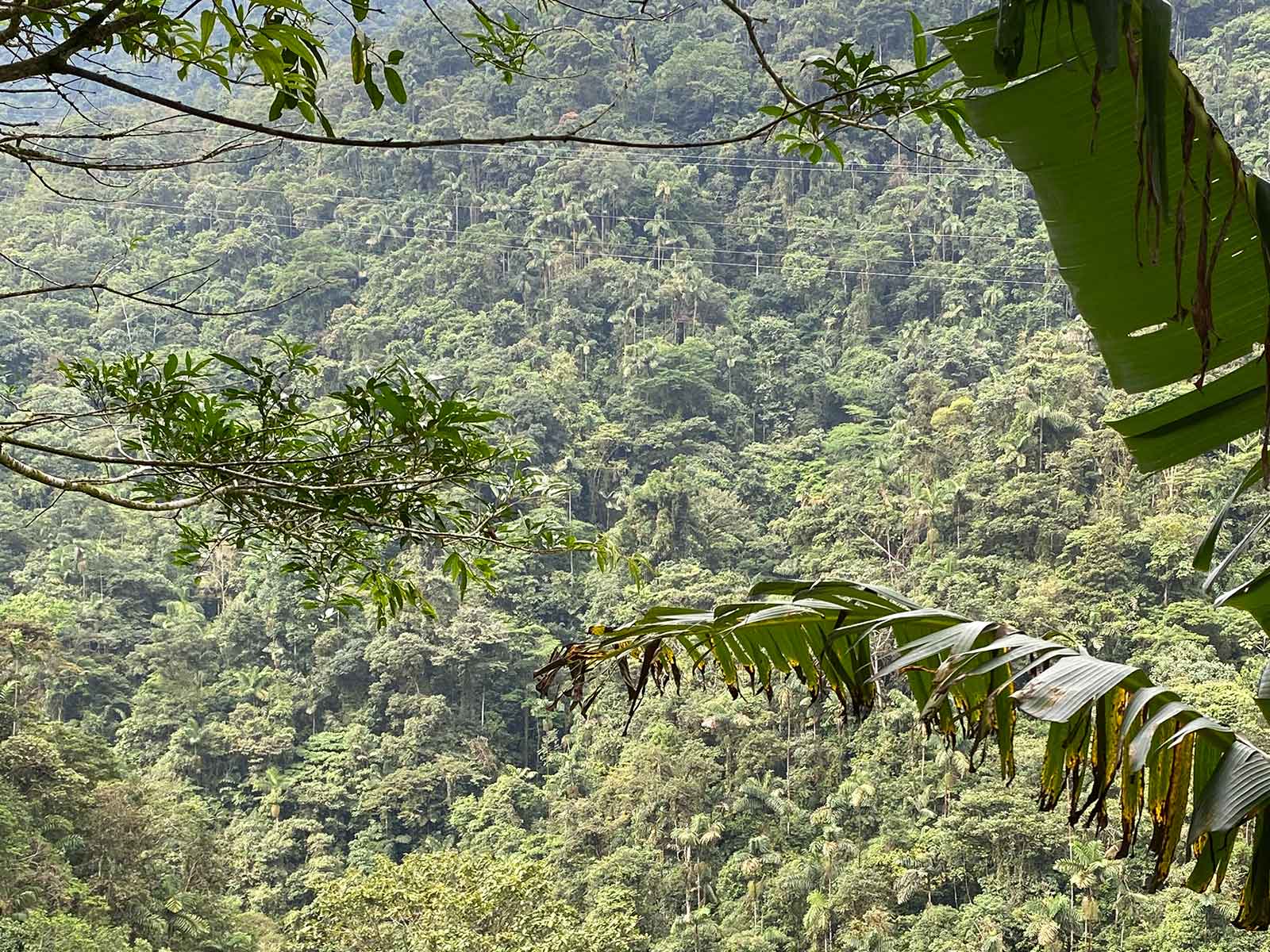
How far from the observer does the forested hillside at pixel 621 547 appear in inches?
373

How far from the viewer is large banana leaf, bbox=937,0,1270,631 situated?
84 cm

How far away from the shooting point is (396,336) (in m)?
21.3

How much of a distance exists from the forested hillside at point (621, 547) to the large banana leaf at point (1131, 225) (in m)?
1.47

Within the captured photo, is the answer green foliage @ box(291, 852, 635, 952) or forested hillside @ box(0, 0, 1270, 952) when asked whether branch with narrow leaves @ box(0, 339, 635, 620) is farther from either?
green foliage @ box(291, 852, 635, 952)

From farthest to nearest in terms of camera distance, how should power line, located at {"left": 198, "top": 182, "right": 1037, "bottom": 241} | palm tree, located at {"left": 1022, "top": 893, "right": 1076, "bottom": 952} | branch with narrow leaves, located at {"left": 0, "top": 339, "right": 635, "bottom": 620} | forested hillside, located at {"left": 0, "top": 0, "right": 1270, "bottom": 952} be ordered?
1. power line, located at {"left": 198, "top": 182, "right": 1037, "bottom": 241}
2. forested hillside, located at {"left": 0, "top": 0, "right": 1270, "bottom": 952}
3. palm tree, located at {"left": 1022, "top": 893, "right": 1076, "bottom": 952}
4. branch with narrow leaves, located at {"left": 0, "top": 339, "right": 635, "bottom": 620}

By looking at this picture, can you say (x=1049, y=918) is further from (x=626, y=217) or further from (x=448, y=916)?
(x=626, y=217)

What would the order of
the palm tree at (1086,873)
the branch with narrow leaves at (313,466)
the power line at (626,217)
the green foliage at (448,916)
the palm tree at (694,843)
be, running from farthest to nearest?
the power line at (626,217), the palm tree at (694,843), the green foliage at (448,916), the palm tree at (1086,873), the branch with narrow leaves at (313,466)

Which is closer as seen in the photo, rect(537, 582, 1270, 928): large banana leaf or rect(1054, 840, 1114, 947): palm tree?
rect(537, 582, 1270, 928): large banana leaf

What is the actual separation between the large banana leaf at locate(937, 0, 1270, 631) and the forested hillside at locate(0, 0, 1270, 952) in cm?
147

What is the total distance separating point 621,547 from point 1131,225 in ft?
51.0

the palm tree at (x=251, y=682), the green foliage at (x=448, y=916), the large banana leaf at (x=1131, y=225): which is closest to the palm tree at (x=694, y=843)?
the green foliage at (x=448, y=916)

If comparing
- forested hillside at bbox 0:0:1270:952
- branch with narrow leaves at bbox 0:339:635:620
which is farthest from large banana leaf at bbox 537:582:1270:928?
forested hillside at bbox 0:0:1270:952

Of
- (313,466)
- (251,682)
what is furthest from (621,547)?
(313,466)

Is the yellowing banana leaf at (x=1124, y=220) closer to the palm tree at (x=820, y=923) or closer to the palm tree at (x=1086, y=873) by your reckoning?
the palm tree at (x=1086, y=873)
